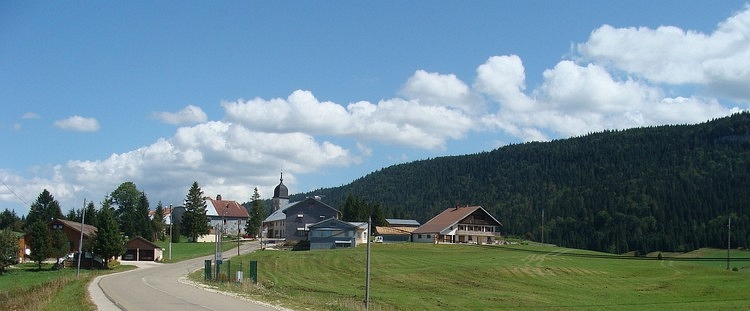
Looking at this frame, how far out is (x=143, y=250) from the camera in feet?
318

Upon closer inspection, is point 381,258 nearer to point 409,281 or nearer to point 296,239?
point 409,281

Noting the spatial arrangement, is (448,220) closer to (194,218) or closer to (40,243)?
(194,218)

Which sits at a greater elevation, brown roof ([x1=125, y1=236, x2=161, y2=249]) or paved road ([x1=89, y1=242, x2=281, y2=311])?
brown roof ([x1=125, y1=236, x2=161, y2=249])

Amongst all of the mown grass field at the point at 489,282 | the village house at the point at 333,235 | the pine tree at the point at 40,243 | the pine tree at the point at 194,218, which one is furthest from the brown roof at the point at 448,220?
the pine tree at the point at 40,243

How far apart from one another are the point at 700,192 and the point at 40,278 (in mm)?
168700

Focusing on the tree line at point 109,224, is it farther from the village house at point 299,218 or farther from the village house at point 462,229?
the village house at point 462,229

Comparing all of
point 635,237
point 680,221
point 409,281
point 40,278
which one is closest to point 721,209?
point 680,221

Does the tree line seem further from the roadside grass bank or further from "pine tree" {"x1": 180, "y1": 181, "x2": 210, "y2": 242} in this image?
the roadside grass bank

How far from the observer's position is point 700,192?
19462 centimetres

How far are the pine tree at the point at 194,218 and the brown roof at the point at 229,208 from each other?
60.4 feet

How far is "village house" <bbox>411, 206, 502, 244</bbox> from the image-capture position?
114 metres

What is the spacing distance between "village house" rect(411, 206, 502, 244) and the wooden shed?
38718 mm

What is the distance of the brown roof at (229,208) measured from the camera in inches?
6093

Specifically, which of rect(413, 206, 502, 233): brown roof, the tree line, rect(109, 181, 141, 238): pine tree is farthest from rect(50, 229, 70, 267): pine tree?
rect(109, 181, 141, 238): pine tree
